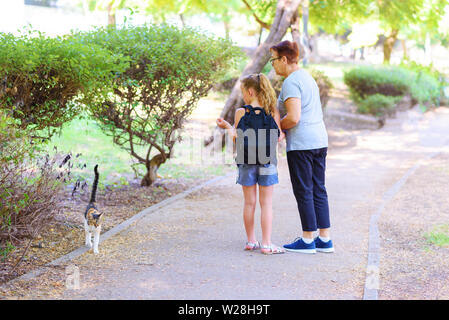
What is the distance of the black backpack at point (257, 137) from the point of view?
521 centimetres

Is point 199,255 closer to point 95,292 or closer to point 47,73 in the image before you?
point 95,292

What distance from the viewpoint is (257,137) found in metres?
5.21

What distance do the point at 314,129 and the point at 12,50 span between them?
3.09 m

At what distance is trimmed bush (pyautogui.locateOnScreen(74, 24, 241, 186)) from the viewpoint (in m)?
7.23

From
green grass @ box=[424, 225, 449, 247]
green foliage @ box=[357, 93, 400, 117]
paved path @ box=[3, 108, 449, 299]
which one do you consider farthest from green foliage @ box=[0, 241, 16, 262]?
green foliage @ box=[357, 93, 400, 117]

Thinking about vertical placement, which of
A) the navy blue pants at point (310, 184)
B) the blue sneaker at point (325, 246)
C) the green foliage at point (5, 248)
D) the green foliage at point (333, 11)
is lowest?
the blue sneaker at point (325, 246)

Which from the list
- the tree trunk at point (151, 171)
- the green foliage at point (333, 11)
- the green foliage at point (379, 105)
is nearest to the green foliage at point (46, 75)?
the tree trunk at point (151, 171)

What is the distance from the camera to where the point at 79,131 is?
14.0m

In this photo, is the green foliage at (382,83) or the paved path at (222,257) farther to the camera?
the green foliage at (382,83)

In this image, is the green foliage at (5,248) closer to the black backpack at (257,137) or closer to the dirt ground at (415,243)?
the black backpack at (257,137)

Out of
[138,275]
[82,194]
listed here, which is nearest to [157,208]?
[82,194]

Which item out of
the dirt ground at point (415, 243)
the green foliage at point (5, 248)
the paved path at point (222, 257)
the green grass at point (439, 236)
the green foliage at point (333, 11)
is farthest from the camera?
the green foliage at point (333, 11)

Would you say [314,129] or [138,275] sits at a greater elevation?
[314,129]

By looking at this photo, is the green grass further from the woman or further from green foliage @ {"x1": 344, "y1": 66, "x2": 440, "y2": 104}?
green foliage @ {"x1": 344, "y1": 66, "x2": 440, "y2": 104}
